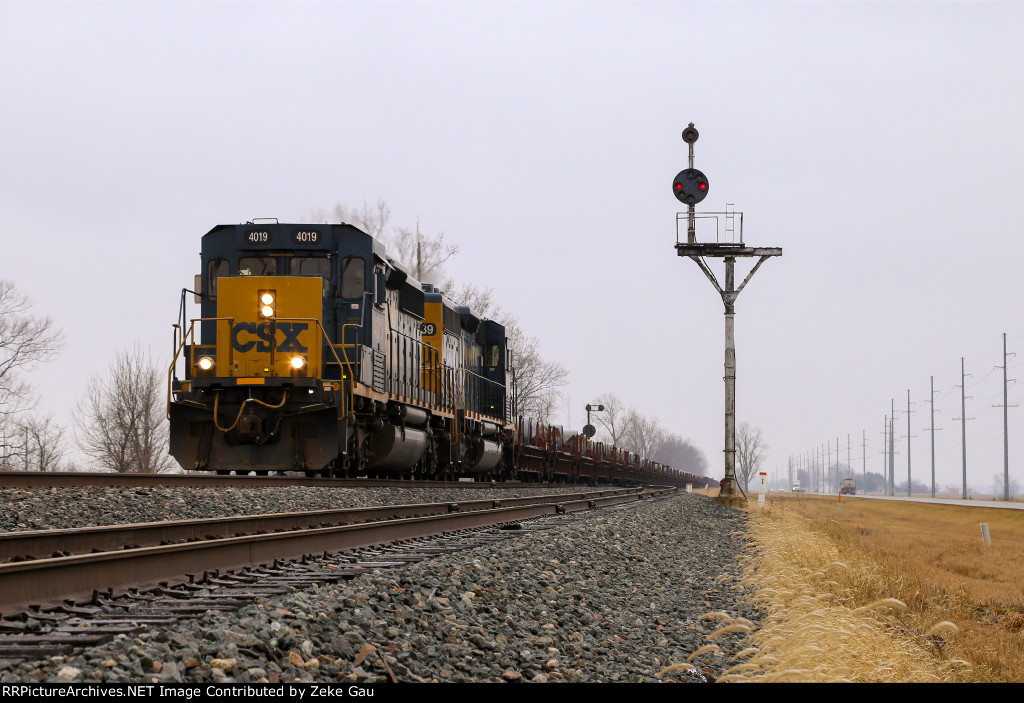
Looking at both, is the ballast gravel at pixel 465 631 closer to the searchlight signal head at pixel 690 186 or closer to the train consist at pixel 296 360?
the train consist at pixel 296 360

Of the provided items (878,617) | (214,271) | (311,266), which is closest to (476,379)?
(311,266)

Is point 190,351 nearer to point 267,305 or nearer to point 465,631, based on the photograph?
point 267,305

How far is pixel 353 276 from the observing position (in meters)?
16.2

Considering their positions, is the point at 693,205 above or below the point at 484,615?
above

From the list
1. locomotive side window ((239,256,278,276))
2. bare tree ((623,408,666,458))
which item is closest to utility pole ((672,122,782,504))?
locomotive side window ((239,256,278,276))

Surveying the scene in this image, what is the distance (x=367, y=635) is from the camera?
4.44 m

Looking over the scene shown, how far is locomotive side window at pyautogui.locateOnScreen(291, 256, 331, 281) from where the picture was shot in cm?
1602

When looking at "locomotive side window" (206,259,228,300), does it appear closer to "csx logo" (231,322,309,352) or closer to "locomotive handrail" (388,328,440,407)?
"csx logo" (231,322,309,352)

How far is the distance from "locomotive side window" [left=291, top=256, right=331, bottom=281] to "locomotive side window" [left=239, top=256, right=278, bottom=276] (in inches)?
12.5

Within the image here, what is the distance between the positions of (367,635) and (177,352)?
446 inches

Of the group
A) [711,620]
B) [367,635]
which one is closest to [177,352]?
[711,620]

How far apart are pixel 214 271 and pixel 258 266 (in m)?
0.75
